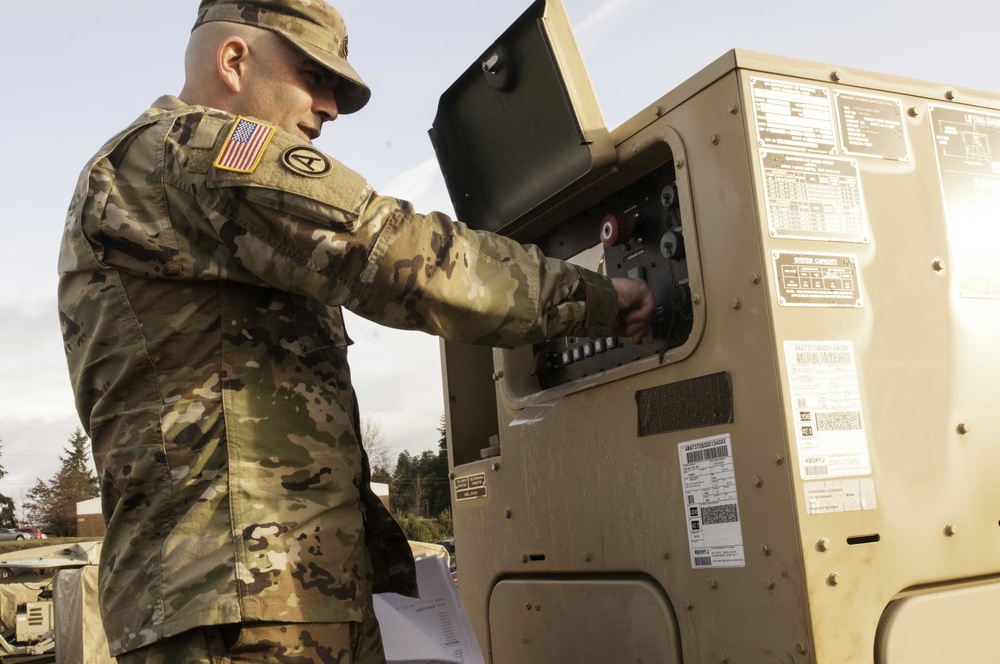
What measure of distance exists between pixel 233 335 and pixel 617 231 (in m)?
1.02

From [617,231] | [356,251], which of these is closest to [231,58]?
[356,251]

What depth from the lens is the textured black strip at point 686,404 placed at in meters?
1.94

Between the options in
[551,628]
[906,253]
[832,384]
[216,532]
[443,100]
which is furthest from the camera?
[443,100]

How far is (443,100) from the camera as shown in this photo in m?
2.87

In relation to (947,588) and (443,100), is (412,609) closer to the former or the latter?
(947,588)

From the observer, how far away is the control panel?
7.18ft

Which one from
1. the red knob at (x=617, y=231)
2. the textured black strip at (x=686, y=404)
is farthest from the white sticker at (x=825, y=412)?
the red knob at (x=617, y=231)

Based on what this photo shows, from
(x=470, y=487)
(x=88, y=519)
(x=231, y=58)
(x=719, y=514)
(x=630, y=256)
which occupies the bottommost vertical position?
(x=719, y=514)

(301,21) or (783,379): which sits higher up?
(301,21)

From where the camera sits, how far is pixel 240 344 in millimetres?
1805

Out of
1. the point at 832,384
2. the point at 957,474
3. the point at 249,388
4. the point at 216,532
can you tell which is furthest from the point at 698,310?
the point at 216,532

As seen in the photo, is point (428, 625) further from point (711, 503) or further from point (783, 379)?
point (783, 379)

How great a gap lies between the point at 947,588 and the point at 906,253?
695 mm

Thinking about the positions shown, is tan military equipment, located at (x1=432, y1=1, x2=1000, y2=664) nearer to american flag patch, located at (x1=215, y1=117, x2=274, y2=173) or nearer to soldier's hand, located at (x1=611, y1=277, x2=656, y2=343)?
soldier's hand, located at (x1=611, y1=277, x2=656, y2=343)
